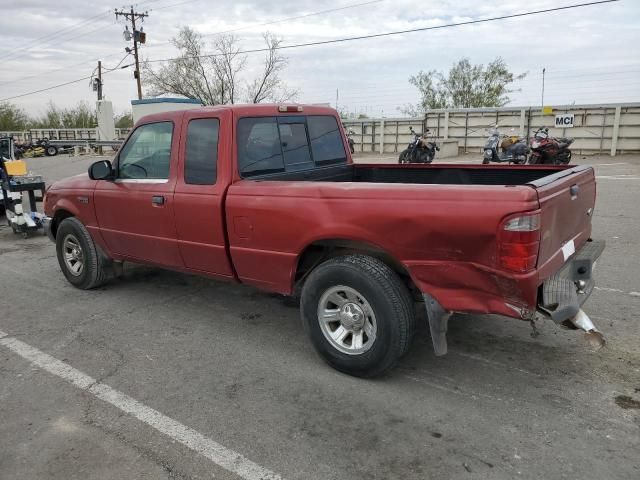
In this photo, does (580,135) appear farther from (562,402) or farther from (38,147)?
(38,147)

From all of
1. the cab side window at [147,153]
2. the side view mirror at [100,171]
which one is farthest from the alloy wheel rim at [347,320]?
the side view mirror at [100,171]

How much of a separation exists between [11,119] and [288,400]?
243 ft

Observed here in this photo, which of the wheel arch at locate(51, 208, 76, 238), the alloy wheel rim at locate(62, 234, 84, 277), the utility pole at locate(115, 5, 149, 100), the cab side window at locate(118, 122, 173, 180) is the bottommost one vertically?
the alloy wheel rim at locate(62, 234, 84, 277)

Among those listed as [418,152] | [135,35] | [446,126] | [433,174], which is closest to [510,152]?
[418,152]

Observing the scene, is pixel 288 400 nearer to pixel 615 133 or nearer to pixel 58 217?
pixel 58 217

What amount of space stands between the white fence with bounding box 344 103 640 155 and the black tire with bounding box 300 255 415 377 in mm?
24044

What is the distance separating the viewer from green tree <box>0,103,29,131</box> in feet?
210

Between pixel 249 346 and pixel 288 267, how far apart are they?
2.81 ft

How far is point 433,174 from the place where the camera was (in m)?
4.97

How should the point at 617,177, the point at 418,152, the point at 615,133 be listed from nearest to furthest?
the point at 617,177, the point at 418,152, the point at 615,133

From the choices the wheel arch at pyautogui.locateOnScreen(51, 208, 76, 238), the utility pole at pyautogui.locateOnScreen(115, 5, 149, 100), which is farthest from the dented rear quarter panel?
the utility pole at pyautogui.locateOnScreen(115, 5, 149, 100)

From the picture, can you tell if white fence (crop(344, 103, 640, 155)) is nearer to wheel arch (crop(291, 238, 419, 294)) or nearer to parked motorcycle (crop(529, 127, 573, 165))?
parked motorcycle (crop(529, 127, 573, 165))

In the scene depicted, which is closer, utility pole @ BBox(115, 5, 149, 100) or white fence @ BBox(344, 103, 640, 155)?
white fence @ BBox(344, 103, 640, 155)

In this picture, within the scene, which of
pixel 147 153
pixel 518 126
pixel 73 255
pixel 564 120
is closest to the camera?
pixel 147 153
